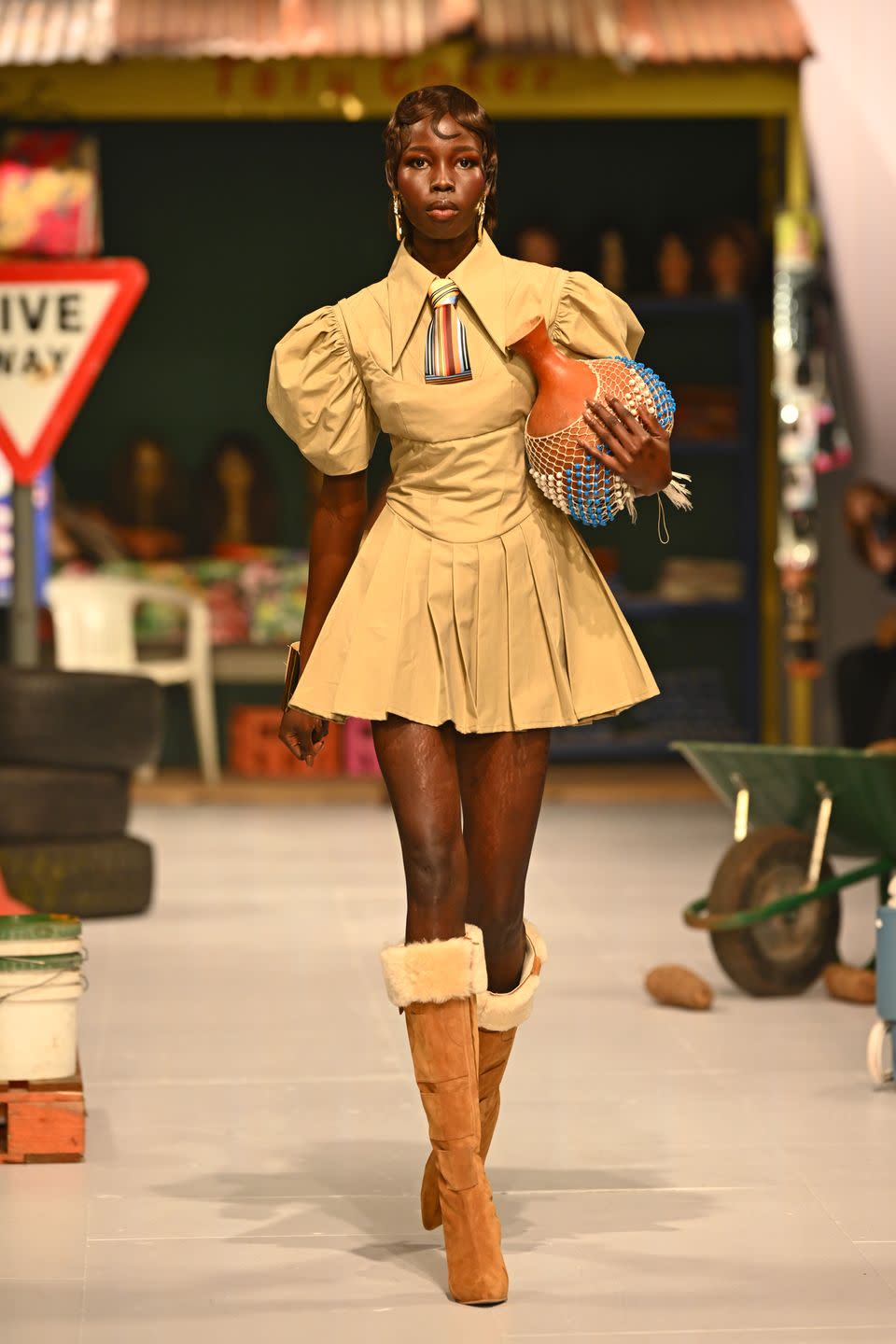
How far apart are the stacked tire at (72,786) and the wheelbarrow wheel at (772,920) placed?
1.96 metres

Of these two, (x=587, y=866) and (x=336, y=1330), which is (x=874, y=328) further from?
(x=336, y=1330)

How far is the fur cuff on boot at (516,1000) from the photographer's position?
3.28 meters

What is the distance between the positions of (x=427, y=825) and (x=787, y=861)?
2424 mm

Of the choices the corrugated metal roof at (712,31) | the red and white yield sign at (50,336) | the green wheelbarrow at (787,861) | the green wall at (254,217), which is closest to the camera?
the green wheelbarrow at (787,861)

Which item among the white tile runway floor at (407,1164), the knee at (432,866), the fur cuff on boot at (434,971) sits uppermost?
the knee at (432,866)

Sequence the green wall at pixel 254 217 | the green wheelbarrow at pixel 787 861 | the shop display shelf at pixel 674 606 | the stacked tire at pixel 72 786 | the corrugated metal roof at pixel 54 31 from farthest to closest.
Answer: the green wall at pixel 254 217, the shop display shelf at pixel 674 606, the corrugated metal roof at pixel 54 31, the stacked tire at pixel 72 786, the green wheelbarrow at pixel 787 861

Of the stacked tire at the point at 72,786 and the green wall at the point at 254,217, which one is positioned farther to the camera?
the green wall at the point at 254,217

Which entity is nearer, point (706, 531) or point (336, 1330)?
point (336, 1330)

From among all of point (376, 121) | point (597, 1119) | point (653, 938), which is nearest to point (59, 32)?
point (376, 121)

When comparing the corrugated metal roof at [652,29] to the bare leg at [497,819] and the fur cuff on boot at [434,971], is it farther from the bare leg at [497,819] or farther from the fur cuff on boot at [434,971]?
the fur cuff on boot at [434,971]

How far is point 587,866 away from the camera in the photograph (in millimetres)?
7895

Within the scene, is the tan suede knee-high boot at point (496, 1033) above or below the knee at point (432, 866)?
below

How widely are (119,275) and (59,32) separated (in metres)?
4.85

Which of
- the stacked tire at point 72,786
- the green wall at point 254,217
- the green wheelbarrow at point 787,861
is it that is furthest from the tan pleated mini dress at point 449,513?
the green wall at point 254,217
